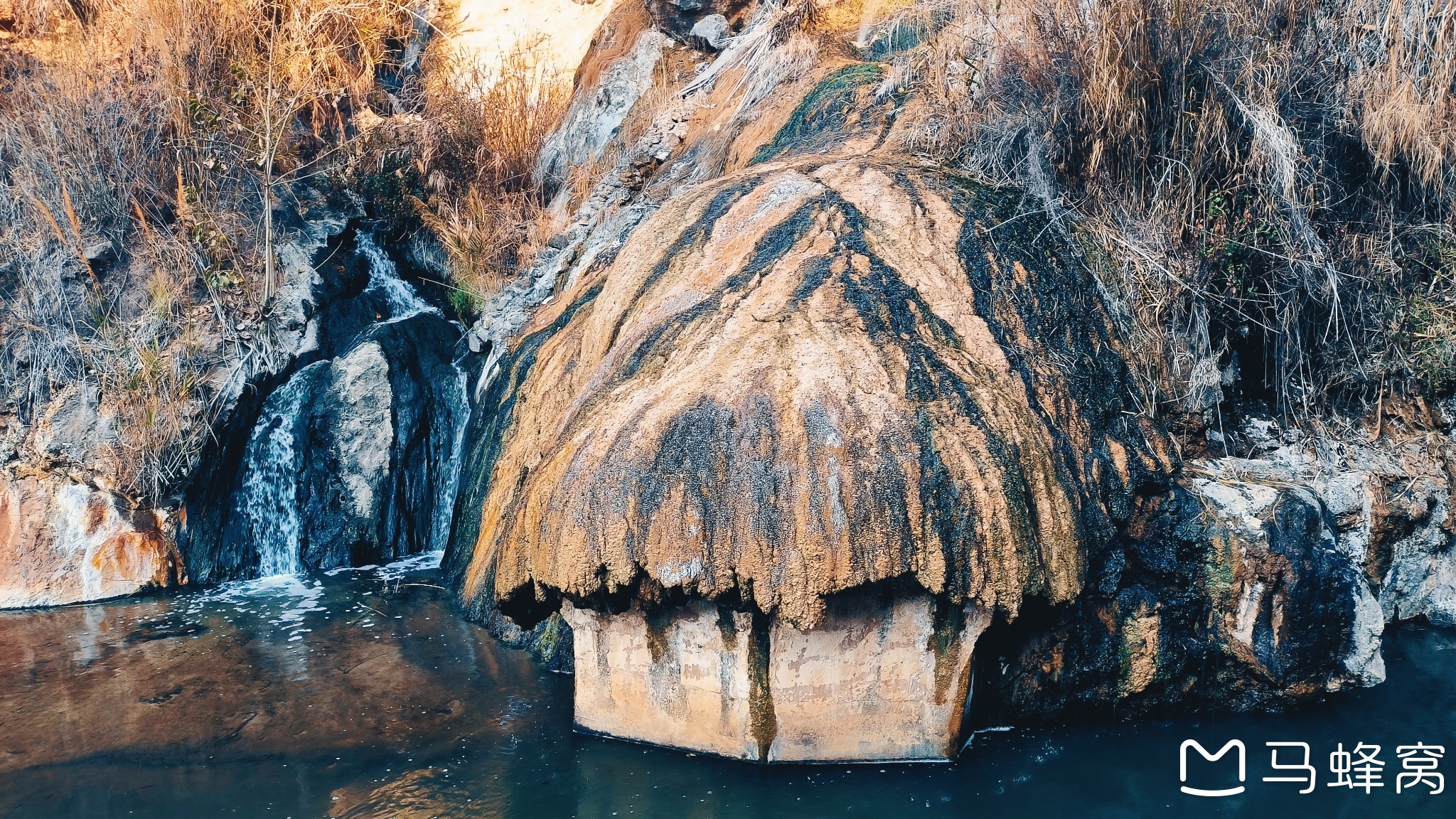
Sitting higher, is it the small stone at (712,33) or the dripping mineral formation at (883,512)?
the small stone at (712,33)

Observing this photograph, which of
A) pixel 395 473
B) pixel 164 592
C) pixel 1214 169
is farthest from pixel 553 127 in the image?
pixel 1214 169

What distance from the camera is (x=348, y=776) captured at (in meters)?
3.51

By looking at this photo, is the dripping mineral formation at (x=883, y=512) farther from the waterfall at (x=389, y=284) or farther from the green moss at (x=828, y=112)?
the waterfall at (x=389, y=284)

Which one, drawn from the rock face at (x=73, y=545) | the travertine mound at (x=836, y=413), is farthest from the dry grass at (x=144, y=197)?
the travertine mound at (x=836, y=413)

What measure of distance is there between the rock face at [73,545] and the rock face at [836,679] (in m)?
3.49

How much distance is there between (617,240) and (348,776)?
3.47 m

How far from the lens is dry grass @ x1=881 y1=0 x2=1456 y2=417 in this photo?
4.36 meters

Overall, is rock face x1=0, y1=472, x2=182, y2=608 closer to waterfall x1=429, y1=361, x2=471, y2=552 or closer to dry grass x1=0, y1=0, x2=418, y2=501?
dry grass x1=0, y1=0, x2=418, y2=501

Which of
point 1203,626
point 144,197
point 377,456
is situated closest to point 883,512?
point 1203,626

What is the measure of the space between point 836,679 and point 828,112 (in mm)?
3338

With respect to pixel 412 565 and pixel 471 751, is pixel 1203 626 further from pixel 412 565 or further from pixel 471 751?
pixel 412 565

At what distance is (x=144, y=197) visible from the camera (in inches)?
261

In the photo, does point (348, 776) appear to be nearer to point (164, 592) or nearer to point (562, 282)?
point (164, 592)

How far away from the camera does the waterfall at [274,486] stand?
5898 mm
